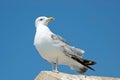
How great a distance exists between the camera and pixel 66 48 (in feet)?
35.4

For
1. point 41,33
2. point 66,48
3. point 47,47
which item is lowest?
point 47,47

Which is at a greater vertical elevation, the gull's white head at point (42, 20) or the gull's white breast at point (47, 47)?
the gull's white head at point (42, 20)

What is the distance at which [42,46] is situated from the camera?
10312mm

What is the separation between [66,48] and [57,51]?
0.35m

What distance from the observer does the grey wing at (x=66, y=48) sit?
34.9ft

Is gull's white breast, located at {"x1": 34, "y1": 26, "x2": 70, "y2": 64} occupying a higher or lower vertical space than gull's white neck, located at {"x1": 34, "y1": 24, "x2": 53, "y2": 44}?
lower

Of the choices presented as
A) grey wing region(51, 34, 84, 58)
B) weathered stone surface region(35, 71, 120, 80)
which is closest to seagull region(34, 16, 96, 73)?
grey wing region(51, 34, 84, 58)

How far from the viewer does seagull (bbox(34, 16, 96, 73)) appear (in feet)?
34.0

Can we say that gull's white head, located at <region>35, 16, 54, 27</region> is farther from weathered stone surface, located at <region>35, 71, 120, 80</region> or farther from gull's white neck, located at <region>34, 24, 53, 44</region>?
weathered stone surface, located at <region>35, 71, 120, 80</region>

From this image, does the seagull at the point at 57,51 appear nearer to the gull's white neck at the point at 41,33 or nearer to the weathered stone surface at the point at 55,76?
the gull's white neck at the point at 41,33

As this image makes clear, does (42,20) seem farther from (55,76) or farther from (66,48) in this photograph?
(55,76)

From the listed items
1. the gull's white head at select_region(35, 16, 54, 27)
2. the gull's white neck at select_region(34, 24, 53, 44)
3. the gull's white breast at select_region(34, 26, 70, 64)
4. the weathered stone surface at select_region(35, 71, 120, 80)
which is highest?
the gull's white head at select_region(35, 16, 54, 27)

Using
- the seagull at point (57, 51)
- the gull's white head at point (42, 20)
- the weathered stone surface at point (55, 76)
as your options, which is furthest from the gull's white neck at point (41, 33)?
the weathered stone surface at point (55, 76)

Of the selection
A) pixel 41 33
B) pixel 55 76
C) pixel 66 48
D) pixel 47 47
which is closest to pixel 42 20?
pixel 41 33
